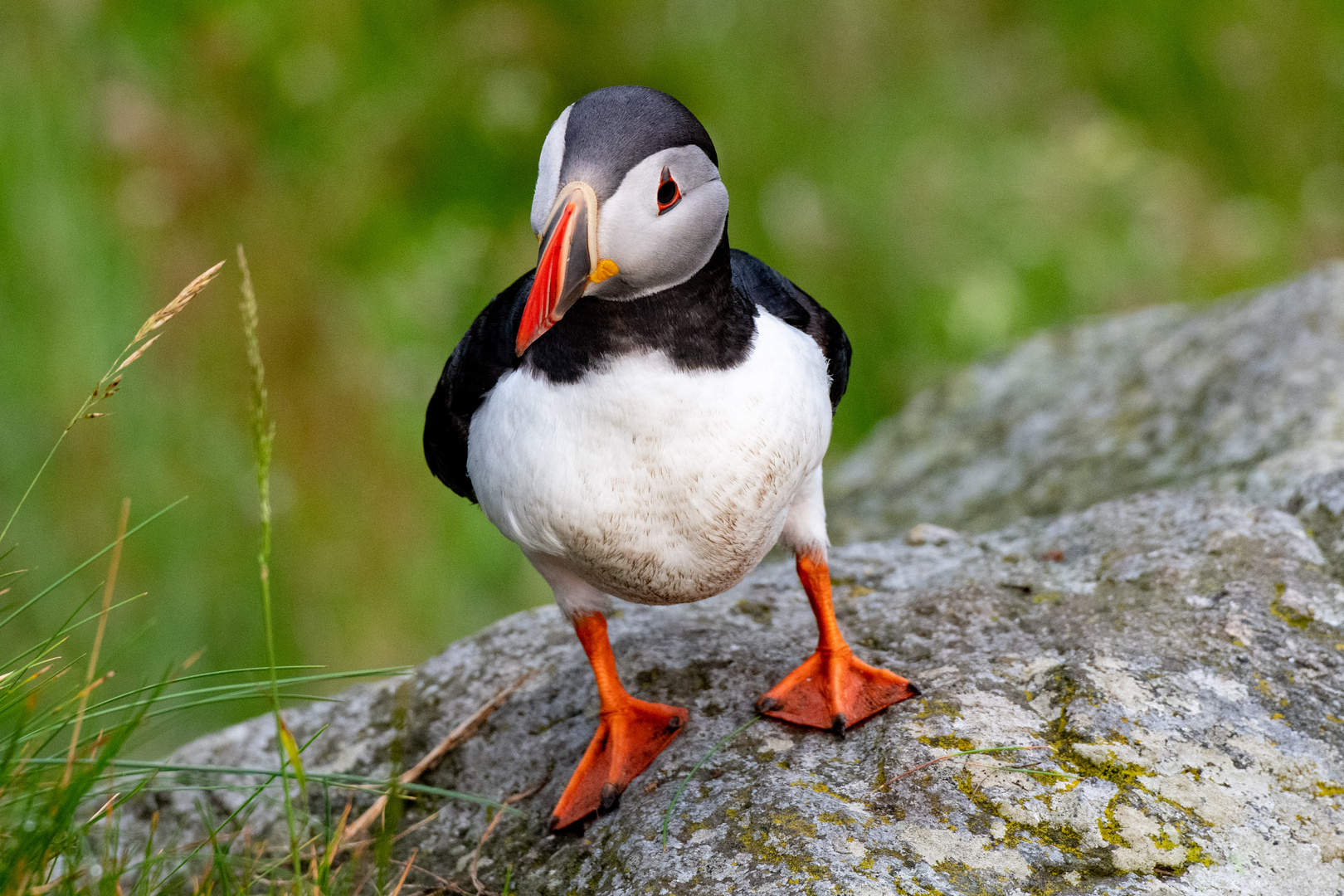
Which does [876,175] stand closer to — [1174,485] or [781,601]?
[1174,485]

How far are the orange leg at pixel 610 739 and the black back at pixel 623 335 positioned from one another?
57 centimetres

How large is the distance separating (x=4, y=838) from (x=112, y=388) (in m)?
0.86

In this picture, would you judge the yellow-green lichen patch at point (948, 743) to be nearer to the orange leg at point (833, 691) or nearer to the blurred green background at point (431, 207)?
the orange leg at point (833, 691)

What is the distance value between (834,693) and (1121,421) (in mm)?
2398

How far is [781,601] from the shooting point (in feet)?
12.3

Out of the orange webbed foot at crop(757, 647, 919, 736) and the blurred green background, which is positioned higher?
the blurred green background

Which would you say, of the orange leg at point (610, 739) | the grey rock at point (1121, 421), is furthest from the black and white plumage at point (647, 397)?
the grey rock at point (1121, 421)

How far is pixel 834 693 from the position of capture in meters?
2.86

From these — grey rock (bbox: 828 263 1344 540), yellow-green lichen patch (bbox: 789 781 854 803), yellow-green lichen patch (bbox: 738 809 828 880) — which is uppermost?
grey rock (bbox: 828 263 1344 540)

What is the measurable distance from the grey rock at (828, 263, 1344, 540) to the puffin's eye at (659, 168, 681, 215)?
2.30m

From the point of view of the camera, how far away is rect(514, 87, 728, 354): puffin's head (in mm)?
2195

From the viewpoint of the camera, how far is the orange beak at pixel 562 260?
7.11 ft

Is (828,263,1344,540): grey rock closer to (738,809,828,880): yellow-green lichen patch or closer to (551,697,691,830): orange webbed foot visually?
(551,697,691,830): orange webbed foot

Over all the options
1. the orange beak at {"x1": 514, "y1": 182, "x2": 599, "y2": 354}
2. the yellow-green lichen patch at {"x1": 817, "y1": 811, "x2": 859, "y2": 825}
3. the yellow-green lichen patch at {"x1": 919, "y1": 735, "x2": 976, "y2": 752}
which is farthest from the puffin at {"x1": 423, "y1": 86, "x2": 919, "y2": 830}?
the yellow-green lichen patch at {"x1": 817, "y1": 811, "x2": 859, "y2": 825}
